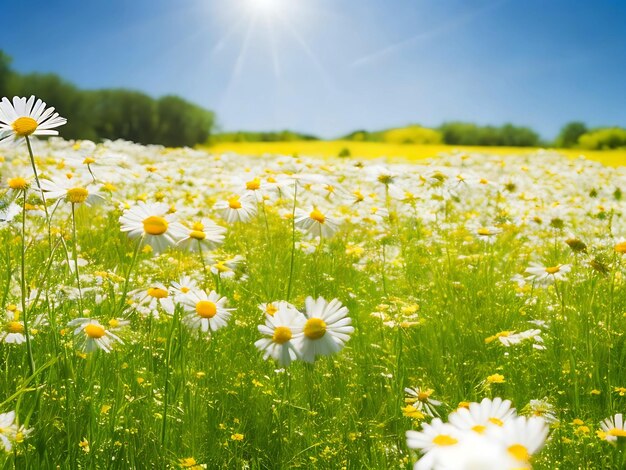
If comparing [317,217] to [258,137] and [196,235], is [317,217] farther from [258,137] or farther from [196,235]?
[258,137]

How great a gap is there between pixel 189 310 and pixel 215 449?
47 centimetres

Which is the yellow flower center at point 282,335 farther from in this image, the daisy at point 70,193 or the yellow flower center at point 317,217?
the yellow flower center at point 317,217

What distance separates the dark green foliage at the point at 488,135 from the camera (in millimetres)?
32250

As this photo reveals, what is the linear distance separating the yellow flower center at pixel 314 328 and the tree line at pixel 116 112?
2672 centimetres

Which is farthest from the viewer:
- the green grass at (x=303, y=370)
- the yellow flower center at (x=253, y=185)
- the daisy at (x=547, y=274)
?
the yellow flower center at (x=253, y=185)

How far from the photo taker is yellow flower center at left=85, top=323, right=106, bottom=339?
194 centimetres

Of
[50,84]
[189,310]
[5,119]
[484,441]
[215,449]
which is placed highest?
[50,84]

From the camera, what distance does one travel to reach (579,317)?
9.01 feet

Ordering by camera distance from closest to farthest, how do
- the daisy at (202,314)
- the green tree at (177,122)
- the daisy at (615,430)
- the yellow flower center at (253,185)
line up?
the daisy at (615,430), the daisy at (202,314), the yellow flower center at (253,185), the green tree at (177,122)

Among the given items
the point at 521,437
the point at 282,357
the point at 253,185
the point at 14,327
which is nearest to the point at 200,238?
the point at 282,357

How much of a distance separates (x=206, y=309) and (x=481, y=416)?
3.53 feet

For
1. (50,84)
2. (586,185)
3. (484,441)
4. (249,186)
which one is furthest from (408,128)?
(484,441)

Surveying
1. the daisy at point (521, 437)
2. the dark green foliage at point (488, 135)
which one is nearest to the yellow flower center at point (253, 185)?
the daisy at point (521, 437)

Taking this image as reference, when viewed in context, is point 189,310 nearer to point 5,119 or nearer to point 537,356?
point 5,119
